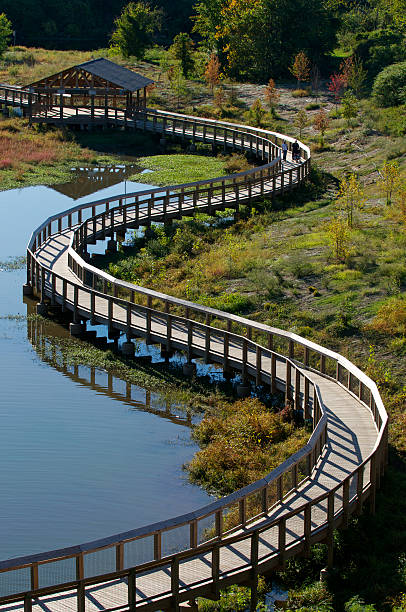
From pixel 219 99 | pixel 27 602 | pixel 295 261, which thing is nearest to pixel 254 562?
pixel 27 602

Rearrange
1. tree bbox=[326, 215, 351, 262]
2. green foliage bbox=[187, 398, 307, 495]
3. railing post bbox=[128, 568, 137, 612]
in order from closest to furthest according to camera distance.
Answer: railing post bbox=[128, 568, 137, 612]
green foliage bbox=[187, 398, 307, 495]
tree bbox=[326, 215, 351, 262]

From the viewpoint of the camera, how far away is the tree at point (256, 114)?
197 feet

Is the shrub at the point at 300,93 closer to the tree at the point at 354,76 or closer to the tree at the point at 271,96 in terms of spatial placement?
the tree at the point at 271,96

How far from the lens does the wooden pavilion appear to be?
6119cm

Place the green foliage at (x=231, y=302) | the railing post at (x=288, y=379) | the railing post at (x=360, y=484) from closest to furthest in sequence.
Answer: the railing post at (x=360, y=484), the railing post at (x=288, y=379), the green foliage at (x=231, y=302)

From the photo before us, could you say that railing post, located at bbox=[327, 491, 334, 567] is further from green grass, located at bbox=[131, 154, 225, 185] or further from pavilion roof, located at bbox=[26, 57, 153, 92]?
pavilion roof, located at bbox=[26, 57, 153, 92]

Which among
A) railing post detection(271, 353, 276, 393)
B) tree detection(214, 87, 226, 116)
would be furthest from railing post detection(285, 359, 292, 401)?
tree detection(214, 87, 226, 116)

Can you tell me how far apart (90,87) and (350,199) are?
29742 millimetres

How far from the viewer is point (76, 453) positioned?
2008 centimetres

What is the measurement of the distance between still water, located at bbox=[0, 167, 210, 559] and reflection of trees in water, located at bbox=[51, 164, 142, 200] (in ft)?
69.3

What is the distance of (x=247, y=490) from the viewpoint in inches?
588

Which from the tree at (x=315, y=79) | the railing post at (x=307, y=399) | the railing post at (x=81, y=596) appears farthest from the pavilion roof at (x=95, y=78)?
the railing post at (x=81, y=596)

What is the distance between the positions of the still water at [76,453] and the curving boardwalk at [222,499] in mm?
1765

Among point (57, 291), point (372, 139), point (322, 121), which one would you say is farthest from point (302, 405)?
point (322, 121)
